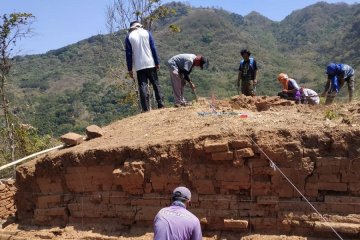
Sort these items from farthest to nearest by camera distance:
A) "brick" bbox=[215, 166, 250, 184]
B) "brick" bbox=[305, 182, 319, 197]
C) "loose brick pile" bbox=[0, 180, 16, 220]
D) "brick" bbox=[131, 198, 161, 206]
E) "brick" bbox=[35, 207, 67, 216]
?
"loose brick pile" bbox=[0, 180, 16, 220]
"brick" bbox=[35, 207, 67, 216]
"brick" bbox=[131, 198, 161, 206]
"brick" bbox=[215, 166, 250, 184]
"brick" bbox=[305, 182, 319, 197]

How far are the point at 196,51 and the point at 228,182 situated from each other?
1965 inches

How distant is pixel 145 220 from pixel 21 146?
972 cm

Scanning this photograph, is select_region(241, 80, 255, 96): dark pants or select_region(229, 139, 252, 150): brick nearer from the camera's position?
select_region(229, 139, 252, 150): brick

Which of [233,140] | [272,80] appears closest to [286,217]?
[233,140]

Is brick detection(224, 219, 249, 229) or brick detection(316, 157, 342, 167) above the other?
brick detection(316, 157, 342, 167)

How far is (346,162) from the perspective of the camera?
4867 millimetres

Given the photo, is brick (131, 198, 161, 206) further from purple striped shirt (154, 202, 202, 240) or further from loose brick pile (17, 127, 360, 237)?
purple striped shirt (154, 202, 202, 240)

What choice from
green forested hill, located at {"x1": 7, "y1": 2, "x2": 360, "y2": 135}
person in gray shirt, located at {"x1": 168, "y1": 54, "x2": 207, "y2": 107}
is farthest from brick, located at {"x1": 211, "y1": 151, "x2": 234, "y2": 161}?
green forested hill, located at {"x1": 7, "y1": 2, "x2": 360, "y2": 135}

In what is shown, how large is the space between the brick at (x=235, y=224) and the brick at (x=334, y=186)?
925 mm

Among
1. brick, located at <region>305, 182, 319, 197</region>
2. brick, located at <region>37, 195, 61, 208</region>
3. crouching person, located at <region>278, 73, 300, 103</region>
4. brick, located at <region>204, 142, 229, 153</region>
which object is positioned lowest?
brick, located at <region>37, 195, 61, 208</region>

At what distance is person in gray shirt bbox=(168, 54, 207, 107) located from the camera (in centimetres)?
760

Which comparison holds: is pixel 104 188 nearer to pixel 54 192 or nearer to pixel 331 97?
pixel 54 192

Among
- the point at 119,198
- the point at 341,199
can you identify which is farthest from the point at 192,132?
the point at 341,199

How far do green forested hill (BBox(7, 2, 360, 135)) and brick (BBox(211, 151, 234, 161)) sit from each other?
34.9ft
